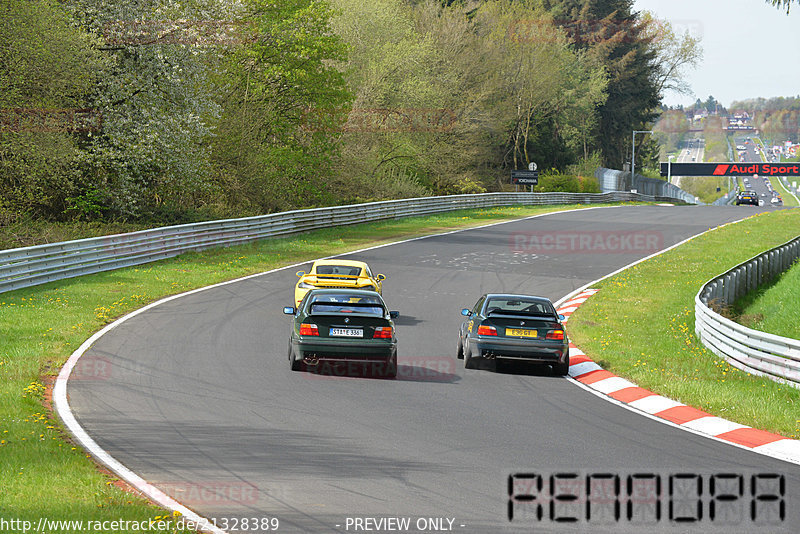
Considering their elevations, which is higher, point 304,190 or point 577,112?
point 577,112

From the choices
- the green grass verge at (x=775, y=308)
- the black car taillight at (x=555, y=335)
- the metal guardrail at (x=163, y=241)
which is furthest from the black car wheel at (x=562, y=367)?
the metal guardrail at (x=163, y=241)

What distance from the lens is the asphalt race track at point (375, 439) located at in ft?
26.2

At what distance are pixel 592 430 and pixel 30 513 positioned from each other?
6655 mm

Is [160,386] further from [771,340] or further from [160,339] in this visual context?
[771,340]

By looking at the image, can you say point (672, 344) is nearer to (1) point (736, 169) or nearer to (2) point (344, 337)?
(2) point (344, 337)

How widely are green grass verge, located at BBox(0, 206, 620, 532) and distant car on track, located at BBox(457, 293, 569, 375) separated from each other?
6.85 meters

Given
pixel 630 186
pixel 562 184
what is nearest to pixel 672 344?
pixel 562 184

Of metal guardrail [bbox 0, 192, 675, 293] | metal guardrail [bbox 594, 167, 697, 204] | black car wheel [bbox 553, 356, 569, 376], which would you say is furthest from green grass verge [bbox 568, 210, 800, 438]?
metal guardrail [bbox 594, 167, 697, 204]

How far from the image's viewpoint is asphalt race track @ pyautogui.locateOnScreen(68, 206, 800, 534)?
26.2 feet

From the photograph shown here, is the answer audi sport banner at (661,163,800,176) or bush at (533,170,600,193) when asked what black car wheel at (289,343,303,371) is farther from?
audi sport banner at (661,163,800,176)

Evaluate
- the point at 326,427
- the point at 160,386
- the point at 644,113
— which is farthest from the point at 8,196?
the point at 644,113

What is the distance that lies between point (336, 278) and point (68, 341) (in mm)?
5711

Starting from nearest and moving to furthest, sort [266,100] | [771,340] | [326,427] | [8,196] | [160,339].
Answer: [326,427]
[771,340]
[160,339]
[8,196]
[266,100]

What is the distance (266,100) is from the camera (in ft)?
145
